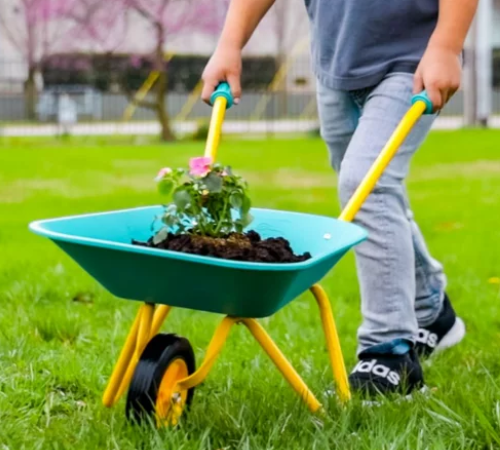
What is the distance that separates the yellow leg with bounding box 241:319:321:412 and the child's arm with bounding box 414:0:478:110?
0.67 metres

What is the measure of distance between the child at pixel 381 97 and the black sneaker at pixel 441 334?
334 mm

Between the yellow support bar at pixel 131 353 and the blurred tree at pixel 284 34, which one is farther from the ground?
the blurred tree at pixel 284 34

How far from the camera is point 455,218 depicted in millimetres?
5648

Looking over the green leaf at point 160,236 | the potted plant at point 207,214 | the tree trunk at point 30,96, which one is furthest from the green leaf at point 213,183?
the tree trunk at point 30,96

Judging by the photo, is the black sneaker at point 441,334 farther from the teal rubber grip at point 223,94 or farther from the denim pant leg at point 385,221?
the teal rubber grip at point 223,94

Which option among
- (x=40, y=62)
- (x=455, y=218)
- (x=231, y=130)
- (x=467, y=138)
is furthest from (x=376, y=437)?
(x=40, y=62)

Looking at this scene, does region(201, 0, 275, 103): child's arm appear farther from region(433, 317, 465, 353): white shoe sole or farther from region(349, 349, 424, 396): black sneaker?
region(433, 317, 465, 353): white shoe sole

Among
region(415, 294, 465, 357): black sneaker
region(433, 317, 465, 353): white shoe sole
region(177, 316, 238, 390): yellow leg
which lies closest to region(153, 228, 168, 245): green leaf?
region(177, 316, 238, 390): yellow leg

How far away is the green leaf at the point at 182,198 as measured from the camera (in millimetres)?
2041

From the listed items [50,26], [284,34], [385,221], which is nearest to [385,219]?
[385,221]

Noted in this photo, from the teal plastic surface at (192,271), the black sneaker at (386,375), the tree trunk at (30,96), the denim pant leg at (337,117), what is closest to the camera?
the teal plastic surface at (192,271)

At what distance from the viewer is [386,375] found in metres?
2.45

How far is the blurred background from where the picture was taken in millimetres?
17484

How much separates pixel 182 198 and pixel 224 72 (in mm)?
615
